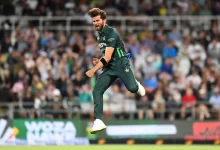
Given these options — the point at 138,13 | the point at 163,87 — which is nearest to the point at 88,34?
the point at 138,13

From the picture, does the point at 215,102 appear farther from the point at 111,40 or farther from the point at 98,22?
the point at 98,22

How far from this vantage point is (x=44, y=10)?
2972 centimetres

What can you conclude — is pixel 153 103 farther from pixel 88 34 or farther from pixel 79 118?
pixel 88 34

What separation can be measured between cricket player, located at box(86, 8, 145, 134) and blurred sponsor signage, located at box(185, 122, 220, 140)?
761 cm

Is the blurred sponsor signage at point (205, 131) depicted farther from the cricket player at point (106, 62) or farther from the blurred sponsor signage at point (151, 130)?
the cricket player at point (106, 62)

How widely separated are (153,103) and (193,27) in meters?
5.83

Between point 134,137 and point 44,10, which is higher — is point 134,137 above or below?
below

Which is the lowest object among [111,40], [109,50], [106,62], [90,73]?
[90,73]

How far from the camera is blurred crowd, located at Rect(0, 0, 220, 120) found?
23531mm

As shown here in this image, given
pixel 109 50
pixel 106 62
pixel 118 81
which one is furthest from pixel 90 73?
pixel 118 81

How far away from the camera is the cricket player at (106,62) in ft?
48.8

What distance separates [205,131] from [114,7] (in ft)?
28.0

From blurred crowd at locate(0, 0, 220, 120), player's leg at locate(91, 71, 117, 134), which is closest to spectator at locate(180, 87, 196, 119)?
blurred crowd at locate(0, 0, 220, 120)

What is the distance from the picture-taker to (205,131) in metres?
22.8
